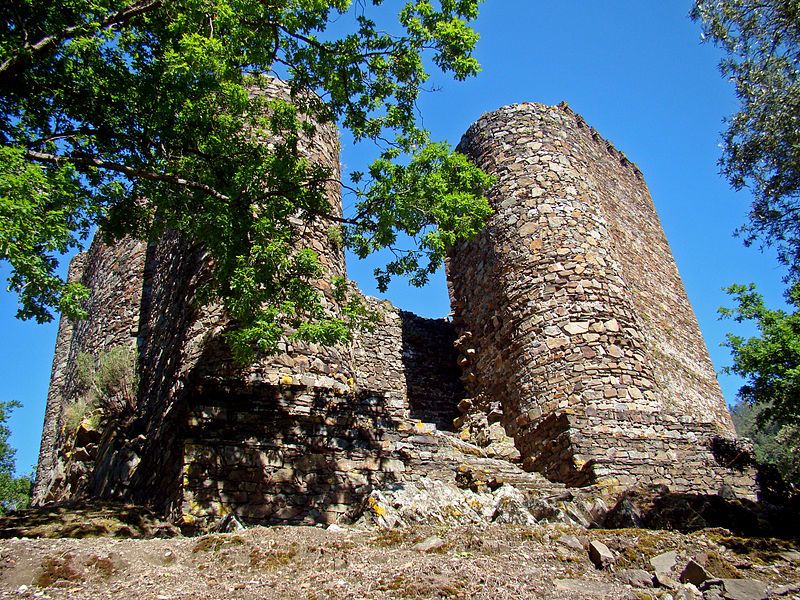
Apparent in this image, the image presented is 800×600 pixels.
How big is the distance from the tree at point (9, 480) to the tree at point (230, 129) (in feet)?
65.7

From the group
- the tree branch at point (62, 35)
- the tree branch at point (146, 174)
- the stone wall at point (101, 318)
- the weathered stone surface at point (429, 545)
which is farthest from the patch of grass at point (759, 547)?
the stone wall at point (101, 318)

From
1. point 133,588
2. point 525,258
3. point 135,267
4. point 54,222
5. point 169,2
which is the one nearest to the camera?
point 133,588

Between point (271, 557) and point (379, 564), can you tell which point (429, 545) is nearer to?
point (379, 564)

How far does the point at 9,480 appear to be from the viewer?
26.7 metres

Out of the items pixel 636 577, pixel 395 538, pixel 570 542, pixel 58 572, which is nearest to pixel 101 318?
pixel 58 572

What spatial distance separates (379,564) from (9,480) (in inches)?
1126

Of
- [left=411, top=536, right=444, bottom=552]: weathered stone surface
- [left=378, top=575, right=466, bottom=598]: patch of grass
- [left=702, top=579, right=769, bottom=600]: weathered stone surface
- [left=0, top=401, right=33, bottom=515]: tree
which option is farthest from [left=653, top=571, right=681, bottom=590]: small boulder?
[left=0, top=401, right=33, bottom=515]: tree

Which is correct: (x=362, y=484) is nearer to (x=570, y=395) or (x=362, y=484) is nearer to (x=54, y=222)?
Result: (x=570, y=395)

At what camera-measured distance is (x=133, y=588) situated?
13.8 ft

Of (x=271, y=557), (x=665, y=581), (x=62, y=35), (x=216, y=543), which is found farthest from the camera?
(x=62, y=35)

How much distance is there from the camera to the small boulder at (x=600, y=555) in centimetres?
455

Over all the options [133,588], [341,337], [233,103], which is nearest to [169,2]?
[233,103]

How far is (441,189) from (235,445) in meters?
4.20

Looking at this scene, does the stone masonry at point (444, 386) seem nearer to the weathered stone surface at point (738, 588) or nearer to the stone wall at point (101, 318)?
the stone wall at point (101, 318)
